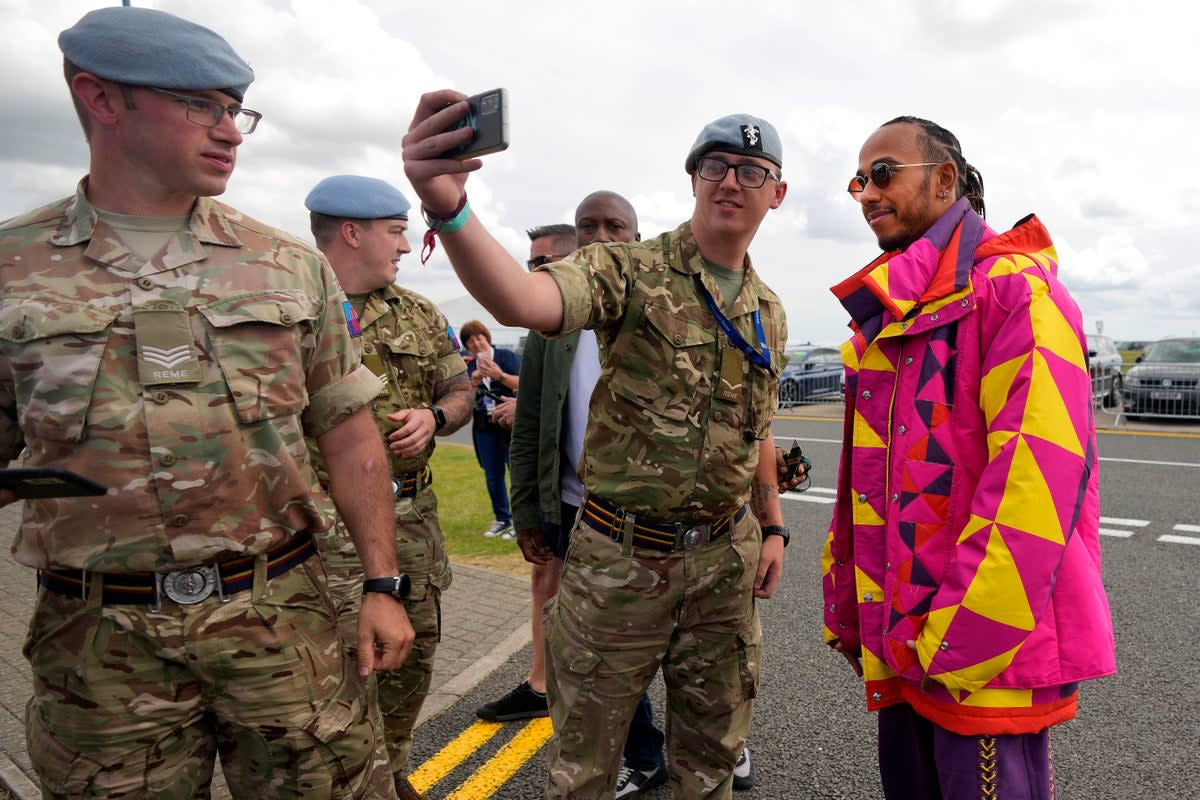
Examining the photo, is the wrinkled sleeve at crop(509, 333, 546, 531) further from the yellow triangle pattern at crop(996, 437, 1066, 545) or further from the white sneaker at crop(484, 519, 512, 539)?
the white sneaker at crop(484, 519, 512, 539)

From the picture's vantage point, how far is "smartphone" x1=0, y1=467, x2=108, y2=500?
136cm

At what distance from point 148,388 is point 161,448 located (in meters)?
0.13

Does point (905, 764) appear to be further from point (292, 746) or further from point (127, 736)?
point (127, 736)

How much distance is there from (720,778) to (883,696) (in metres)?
0.67

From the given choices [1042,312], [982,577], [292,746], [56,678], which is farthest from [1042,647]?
[56,678]

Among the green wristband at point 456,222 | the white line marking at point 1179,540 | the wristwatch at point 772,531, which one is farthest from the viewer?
the white line marking at point 1179,540

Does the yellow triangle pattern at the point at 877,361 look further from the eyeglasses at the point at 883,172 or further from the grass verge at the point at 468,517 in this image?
the grass verge at the point at 468,517

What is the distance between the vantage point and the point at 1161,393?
47.4 feet

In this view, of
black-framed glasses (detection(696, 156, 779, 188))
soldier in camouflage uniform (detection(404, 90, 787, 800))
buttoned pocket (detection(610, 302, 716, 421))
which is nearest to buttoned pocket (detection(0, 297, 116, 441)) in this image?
soldier in camouflage uniform (detection(404, 90, 787, 800))

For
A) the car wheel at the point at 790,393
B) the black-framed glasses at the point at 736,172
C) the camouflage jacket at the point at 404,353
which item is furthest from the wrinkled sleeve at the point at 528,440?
the car wheel at the point at 790,393

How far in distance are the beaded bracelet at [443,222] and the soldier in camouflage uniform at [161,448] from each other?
18.3 inches

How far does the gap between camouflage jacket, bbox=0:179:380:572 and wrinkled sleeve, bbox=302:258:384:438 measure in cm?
10

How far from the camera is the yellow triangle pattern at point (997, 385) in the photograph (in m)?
1.77

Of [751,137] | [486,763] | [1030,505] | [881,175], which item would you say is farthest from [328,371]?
[486,763]
